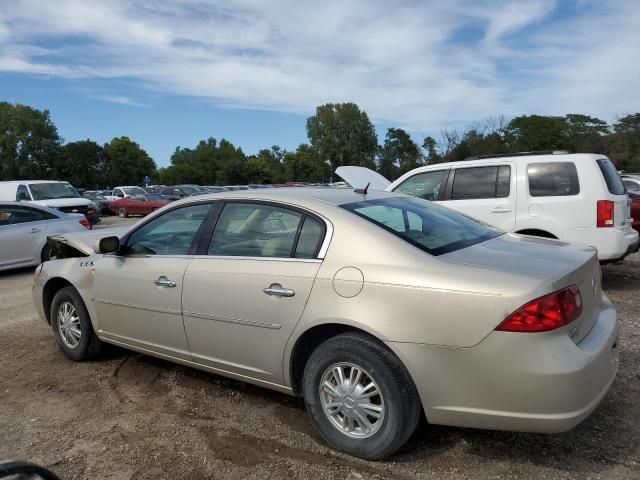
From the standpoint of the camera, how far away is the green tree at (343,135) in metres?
102

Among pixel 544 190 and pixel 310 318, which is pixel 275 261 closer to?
pixel 310 318

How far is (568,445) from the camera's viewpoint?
10.2ft

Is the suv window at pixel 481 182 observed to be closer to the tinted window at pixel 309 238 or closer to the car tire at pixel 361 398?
the tinted window at pixel 309 238

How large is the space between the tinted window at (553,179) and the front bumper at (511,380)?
14.7 feet

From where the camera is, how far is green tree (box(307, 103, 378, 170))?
4016 inches

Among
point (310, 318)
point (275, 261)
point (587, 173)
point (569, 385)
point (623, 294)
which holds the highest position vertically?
point (587, 173)

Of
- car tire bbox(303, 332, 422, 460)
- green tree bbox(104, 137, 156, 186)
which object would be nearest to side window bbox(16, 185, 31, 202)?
car tire bbox(303, 332, 422, 460)

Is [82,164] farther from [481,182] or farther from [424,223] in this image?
[424,223]

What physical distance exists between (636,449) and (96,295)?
3880mm

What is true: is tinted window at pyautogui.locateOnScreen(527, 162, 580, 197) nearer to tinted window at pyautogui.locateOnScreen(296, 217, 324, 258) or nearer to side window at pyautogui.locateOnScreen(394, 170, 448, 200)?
side window at pyautogui.locateOnScreen(394, 170, 448, 200)

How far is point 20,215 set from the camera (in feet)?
32.0

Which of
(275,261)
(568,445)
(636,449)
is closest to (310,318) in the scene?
(275,261)

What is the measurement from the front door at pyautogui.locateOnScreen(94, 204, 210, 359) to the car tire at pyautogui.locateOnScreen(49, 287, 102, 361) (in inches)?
9.5

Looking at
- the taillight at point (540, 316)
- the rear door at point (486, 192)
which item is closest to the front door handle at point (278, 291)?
the taillight at point (540, 316)
